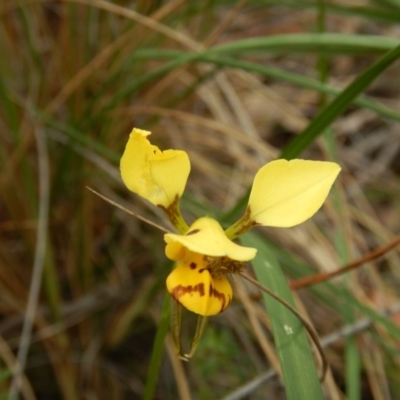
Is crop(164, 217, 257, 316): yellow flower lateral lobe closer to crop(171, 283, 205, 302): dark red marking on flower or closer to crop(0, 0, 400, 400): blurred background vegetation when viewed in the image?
crop(171, 283, 205, 302): dark red marking on flower

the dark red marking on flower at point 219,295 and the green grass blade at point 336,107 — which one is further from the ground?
the green grass blade at point 336,107

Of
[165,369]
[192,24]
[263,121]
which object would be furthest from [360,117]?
[165,369]

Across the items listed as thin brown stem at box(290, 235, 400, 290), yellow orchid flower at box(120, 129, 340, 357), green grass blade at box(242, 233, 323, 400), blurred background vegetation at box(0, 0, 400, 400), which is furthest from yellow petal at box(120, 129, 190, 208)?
blurred background vegetation at box(0, 0, 400, 400)

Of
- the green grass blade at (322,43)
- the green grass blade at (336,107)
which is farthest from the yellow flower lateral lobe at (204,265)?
the green grass blade at (322,43)

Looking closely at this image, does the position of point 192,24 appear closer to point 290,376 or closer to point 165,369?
point 165,369

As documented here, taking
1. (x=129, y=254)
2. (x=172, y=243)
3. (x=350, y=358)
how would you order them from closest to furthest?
(x=172, y=243), (x=350, y=358), (x=129, y=254)

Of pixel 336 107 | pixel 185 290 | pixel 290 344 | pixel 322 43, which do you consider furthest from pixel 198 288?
pixel 322 43

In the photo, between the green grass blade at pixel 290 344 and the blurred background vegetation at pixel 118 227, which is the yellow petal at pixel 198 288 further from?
the blurred background vegetation at pixel 118 227
